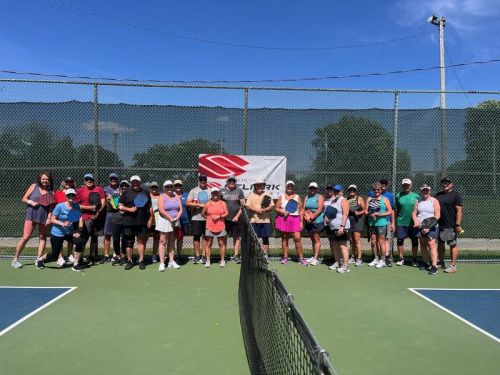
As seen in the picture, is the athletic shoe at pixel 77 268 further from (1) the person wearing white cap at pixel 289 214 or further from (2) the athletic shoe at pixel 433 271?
(2) the athletic shoe at pixel 433 271

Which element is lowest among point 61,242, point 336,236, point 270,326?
point 270,326

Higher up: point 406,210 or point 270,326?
point 406,210

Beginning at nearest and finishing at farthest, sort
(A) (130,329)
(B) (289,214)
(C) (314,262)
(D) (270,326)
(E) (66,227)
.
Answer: (D) (270,326) < (A) (130,329) < (E) (66,227) < (B) (289,214) < (C) (314,262)

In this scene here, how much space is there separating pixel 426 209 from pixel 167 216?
16.7 ft

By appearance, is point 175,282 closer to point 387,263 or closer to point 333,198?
point 333,198

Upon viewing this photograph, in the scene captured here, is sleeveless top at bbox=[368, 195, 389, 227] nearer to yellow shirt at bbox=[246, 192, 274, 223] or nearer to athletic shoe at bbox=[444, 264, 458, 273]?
athletic shoe at bbox=[444, 264, 458, 273]

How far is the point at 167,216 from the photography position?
327 inches

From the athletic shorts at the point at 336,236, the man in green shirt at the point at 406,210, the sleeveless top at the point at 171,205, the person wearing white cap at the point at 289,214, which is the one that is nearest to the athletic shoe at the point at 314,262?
the person wearing white cap at the point at 289,214

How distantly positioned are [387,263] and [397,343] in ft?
14.9

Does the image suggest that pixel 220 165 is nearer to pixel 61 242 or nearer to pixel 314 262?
pixel 314 262

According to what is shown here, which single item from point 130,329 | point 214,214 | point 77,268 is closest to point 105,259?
point 77,268

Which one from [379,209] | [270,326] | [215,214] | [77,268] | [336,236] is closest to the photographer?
[270,326]

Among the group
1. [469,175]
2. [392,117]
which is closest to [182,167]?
[392,117]

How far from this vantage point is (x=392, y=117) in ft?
31.2
